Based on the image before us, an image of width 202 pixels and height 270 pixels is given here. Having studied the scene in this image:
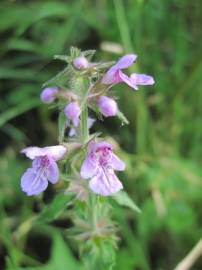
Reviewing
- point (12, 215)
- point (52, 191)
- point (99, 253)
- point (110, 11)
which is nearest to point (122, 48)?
point (110, 11)

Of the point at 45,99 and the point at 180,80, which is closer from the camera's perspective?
the point at 45,99

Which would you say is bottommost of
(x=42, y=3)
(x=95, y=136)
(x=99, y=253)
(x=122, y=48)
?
(x=99, y=253)

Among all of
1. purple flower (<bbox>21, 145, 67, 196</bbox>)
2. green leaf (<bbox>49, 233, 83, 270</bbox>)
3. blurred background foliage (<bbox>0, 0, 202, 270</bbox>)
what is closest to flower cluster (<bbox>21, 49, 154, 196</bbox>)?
purple flower (<bbox>21, 145, 67, 196</bbox>)

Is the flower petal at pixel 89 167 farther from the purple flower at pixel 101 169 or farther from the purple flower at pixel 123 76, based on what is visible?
the purple flower at pixel 123 76

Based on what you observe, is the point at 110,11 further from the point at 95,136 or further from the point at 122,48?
the point at 95,136

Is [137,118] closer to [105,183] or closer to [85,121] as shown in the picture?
[85,121]

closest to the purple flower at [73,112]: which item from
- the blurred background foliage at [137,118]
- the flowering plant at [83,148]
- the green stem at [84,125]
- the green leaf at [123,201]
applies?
the flowering plant at [83,148]

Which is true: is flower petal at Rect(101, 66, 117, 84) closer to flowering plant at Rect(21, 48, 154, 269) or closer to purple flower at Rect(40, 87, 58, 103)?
flowering plant at Rect(21, 48, 154, 269)
